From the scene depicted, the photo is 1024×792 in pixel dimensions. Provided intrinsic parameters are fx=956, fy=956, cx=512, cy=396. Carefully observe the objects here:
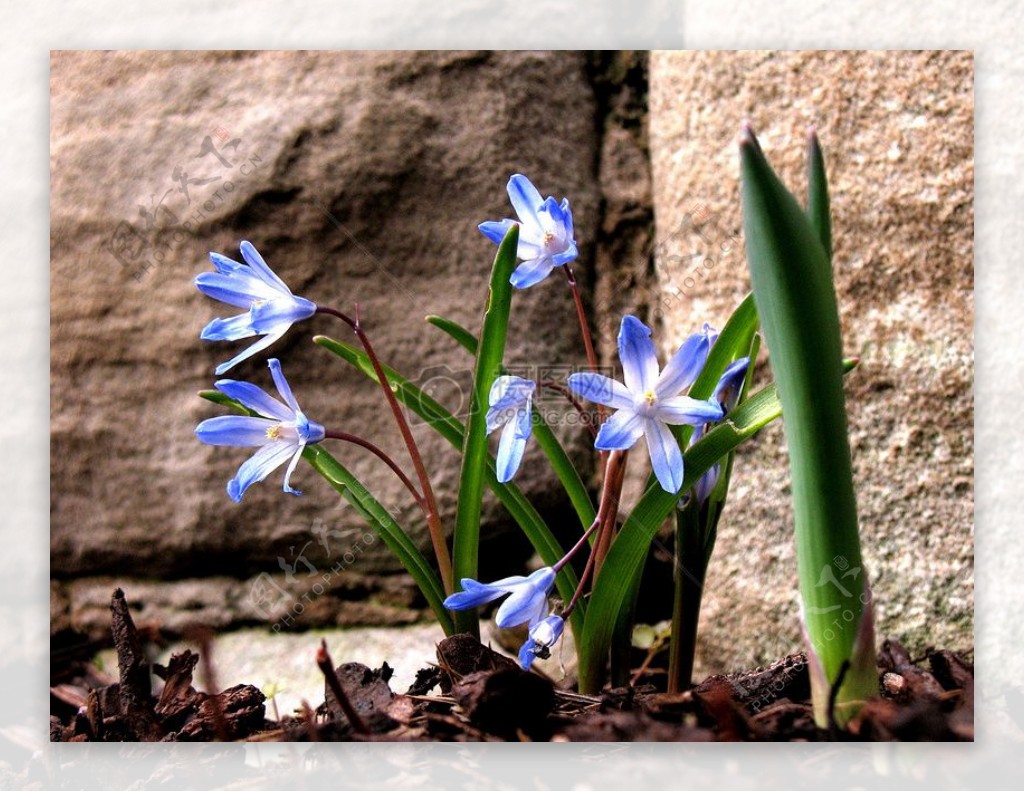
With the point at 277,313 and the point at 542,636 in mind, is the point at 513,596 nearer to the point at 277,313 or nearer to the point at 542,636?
the point at 542,636

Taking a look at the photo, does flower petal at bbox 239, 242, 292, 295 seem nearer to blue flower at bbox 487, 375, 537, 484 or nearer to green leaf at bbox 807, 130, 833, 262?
blue flower at bbox 487, 375, 537, 484

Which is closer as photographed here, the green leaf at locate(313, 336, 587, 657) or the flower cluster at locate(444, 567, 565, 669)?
the flower cluster at locate(444, 567, 565, 669)


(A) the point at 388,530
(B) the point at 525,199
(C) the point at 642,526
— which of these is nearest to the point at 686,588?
(C) the point at 642,526

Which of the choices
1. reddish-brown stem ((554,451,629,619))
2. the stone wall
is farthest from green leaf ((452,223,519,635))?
the stone wall

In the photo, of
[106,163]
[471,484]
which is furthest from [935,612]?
[106,163]

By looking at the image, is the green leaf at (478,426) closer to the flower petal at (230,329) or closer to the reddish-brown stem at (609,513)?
the reddish-brown stem at (609,513)
